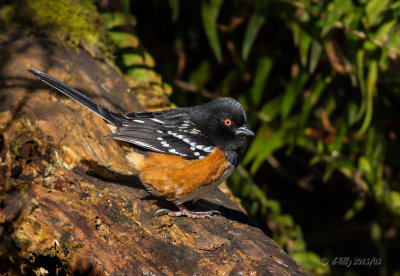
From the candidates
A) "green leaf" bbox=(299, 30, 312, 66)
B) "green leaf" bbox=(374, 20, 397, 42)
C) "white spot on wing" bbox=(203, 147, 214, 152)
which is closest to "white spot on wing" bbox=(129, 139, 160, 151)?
"white spot on wing" bbox=(203, 147, 214, 152)

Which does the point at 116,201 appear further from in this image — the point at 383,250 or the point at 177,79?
the point at 383,250

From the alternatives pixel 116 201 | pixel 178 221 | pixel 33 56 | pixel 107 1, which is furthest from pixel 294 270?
pixel 107 1

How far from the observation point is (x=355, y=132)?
210 inches

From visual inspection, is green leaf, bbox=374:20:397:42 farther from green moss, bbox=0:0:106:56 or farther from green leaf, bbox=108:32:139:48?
green moss, bbox=0:0:106:56

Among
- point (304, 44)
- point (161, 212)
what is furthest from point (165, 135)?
point (304, 44)

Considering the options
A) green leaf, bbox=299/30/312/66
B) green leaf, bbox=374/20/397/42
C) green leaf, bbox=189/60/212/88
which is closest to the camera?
green leaf, bbox=374/20/397/42

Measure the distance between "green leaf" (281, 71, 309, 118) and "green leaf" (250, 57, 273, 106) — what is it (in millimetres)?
290

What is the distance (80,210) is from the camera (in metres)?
2.97

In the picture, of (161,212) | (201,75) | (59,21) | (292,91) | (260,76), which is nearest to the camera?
(161,212)

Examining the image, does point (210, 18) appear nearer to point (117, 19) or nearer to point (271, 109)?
point (117, 19)

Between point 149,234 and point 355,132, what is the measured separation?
126 inches

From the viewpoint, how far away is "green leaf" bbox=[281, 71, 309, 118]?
5035 mm

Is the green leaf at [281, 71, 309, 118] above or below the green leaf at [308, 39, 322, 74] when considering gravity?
below

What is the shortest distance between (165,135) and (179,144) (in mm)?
138
